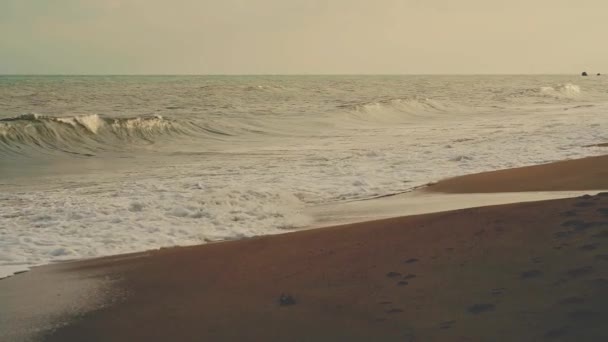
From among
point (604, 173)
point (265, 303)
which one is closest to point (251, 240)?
point (265, 303)

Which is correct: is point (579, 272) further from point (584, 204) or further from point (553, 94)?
point (553, 94)

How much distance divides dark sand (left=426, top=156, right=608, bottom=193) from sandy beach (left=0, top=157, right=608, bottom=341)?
3.58 m

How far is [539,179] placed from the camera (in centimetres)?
1123

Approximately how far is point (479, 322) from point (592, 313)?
0.65 m

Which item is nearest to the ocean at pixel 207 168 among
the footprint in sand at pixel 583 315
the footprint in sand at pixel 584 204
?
the footprint in sand at pixel 584 204

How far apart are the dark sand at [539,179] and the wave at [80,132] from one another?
43.4 feet

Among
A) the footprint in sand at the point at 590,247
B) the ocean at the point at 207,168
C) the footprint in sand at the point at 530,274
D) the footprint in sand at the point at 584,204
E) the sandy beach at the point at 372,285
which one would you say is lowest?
the ocean at the point at 207,168

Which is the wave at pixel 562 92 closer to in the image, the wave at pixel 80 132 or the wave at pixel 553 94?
the wave at pixel 553 94

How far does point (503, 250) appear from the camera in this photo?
533cm

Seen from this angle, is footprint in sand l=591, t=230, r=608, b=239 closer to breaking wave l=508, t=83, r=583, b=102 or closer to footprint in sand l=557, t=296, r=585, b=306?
footprint in sand l=557, t=296, r=585, b=306

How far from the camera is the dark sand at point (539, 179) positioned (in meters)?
10.4

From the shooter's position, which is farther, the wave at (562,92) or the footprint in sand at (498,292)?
the wave at (562,92)

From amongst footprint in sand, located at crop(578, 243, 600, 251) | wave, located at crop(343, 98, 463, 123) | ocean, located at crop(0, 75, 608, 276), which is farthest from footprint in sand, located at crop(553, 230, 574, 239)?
wave, located at crop(343, 98, 463, 123)

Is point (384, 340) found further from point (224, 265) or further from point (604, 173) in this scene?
point (604, 173)
